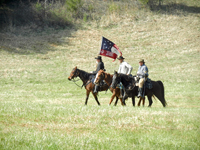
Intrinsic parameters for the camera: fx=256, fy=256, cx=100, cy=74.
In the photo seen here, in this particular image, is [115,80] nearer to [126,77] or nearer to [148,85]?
[126,77]

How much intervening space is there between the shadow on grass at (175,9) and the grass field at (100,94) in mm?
2627

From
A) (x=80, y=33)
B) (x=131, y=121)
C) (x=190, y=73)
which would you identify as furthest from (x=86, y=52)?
(x=131, y=121)

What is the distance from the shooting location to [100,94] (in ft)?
81.1

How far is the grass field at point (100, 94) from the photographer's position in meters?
7.06

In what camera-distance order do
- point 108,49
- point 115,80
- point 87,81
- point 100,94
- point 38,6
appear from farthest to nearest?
point 38,6 < point 100,94 < point 108,49 < point 87,81 < point 115,80

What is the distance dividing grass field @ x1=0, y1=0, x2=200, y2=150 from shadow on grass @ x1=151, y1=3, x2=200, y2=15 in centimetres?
263

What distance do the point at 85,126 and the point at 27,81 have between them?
23057 millimetres

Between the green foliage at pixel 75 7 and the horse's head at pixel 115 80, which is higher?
the green foliage at pixel 75 7

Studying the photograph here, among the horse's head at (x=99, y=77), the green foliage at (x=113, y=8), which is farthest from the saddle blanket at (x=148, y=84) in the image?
the green foliage at (x=113, y=8)

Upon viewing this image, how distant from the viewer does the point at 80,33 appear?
52.5 meters

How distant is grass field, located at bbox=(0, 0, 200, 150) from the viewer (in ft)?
23.2

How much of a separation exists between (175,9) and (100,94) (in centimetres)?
4595

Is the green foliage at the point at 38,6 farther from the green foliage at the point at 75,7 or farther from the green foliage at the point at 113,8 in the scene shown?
the green foliage at the point at 113,8

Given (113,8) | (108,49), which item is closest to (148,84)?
(108,49)
